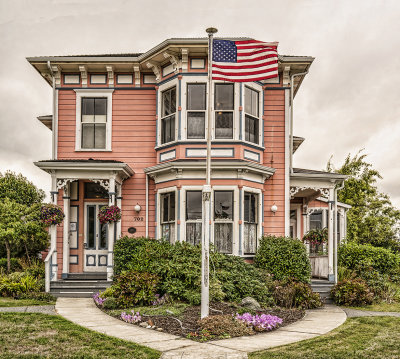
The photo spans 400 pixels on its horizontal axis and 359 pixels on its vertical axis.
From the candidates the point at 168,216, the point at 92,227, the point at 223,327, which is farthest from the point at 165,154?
the point at 223,327

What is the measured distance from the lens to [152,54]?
12789 mm

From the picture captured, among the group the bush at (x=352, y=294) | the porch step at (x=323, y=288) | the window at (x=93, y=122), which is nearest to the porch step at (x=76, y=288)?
the window at (x=93, y=122)

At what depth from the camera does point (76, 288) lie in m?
11.9

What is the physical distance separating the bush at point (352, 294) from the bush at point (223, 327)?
4553 mm

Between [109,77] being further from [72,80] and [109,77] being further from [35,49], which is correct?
[35,49]

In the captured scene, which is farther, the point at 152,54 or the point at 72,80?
the point at 72,80

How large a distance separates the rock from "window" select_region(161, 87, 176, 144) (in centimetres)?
539

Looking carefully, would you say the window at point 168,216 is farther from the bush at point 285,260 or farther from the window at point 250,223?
the bush at point 285,260

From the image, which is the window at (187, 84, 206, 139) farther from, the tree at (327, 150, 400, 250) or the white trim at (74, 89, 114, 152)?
the tree at (327, 150, 400, 250)

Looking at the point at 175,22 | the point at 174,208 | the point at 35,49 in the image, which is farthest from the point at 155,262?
the point at 35,49

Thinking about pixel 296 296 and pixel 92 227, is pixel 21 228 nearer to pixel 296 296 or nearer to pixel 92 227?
pixel 92 227

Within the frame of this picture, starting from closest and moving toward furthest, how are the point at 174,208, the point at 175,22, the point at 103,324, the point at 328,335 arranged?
the point at 328,335, the point at 103,324, the point at 174,208, the point at 175,22

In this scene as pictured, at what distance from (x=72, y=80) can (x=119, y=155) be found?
Result: 2.82 meters

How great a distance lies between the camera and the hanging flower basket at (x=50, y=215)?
11969 millimetres
